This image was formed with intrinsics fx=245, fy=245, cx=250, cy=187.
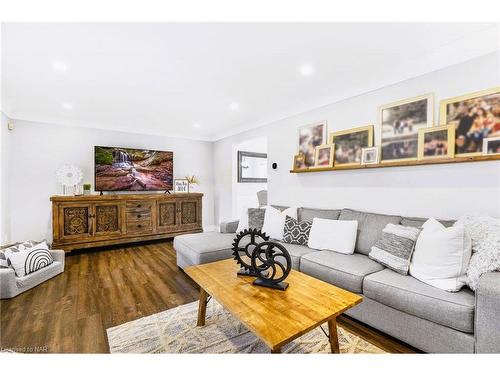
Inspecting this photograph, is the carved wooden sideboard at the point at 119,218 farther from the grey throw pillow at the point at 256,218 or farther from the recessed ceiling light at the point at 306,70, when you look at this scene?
the recessed ceiling light at the point at 306,70

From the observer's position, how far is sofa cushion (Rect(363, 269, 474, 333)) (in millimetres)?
1444

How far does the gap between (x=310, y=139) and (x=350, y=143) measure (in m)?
0.64

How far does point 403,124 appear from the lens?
8.23ft

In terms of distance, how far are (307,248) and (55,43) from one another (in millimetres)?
2961

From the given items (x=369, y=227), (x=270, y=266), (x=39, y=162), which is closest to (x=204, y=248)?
(x=270, y=266)

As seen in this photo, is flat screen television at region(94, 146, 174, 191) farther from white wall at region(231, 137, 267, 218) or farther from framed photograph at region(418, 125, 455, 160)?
framed photograph at region(418, 125, 455, 160)

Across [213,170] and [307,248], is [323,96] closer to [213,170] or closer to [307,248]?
[307,248]

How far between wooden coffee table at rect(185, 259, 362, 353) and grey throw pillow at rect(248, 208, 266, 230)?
57.4 inches

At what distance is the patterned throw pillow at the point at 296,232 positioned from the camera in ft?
9.37

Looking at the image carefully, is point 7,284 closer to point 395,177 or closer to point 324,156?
point 324,156

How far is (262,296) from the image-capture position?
5.11 feet

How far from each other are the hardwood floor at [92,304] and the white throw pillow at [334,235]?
0.68 metres

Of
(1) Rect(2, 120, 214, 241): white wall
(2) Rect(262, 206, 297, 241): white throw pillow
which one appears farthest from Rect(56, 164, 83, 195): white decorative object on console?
(2) Rect(262, 206, 297, 241): white throw pillow
